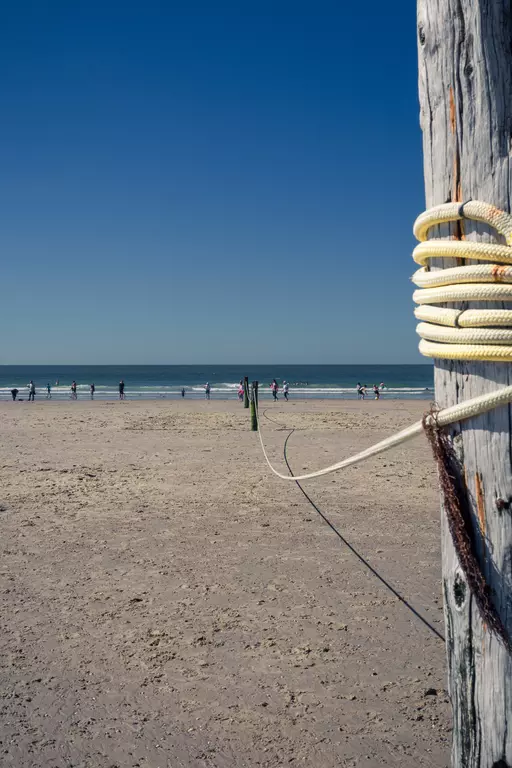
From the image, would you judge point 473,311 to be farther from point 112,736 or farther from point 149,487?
point 149,487

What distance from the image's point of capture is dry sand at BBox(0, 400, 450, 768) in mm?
3436

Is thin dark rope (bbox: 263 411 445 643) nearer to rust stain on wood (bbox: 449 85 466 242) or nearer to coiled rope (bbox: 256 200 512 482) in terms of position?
coiled rope (bbox: 256 200 512 482)

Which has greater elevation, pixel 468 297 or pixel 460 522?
pixel 468 297

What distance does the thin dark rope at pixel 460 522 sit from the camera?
1535mm

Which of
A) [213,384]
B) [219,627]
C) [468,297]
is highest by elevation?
[468,297]

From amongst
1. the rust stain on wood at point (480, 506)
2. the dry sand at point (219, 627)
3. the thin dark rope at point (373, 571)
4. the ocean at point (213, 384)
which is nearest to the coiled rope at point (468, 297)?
the rust stain on wood at point (480, 506)

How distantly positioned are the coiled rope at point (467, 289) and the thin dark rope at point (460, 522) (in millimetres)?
226

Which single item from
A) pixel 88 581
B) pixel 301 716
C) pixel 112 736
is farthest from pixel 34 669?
pixel 301 716

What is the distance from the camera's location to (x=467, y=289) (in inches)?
62.1

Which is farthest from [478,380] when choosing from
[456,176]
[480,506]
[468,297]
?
A: [456,176]

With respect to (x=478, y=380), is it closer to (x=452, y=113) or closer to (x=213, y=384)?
(x=452, y=113)

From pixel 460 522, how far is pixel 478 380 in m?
0.39

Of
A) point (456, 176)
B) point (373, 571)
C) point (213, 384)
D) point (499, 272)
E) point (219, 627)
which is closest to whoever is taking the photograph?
point (499, 272)

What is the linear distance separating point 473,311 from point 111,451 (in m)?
13.0
